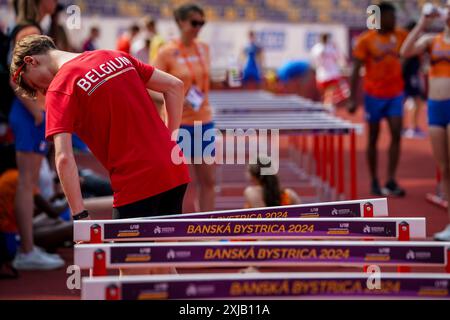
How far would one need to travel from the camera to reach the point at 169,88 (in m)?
4.34

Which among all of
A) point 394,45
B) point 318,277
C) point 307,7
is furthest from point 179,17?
point 307,7

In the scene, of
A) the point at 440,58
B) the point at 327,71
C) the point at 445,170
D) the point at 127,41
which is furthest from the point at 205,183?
the point at 327,71

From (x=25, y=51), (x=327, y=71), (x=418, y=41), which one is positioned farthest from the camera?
(x=327, y=71)

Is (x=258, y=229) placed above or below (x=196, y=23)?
below

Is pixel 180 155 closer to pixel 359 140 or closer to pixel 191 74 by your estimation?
pixel 191 74

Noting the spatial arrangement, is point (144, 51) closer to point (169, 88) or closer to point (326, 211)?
point (169, 88)

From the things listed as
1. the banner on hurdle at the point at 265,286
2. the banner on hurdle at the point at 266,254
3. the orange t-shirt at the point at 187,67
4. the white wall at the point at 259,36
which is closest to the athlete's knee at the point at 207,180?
the orange t-shirt at the point at 187,67

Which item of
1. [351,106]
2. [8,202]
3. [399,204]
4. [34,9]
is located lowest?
[399,204]

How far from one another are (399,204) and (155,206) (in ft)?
18.6

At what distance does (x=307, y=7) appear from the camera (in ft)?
104

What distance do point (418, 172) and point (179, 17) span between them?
601 centimetres

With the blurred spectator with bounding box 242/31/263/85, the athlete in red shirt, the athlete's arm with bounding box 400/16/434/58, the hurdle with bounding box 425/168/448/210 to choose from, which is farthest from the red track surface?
the blurred spectator with bounding box 242/31/263/85

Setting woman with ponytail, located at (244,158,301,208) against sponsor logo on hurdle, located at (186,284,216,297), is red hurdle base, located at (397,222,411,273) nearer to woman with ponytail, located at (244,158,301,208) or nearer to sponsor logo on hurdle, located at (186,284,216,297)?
sponsor logo on hurdle, located at (186,284,216,297)

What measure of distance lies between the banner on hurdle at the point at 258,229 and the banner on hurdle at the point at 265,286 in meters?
0.58
